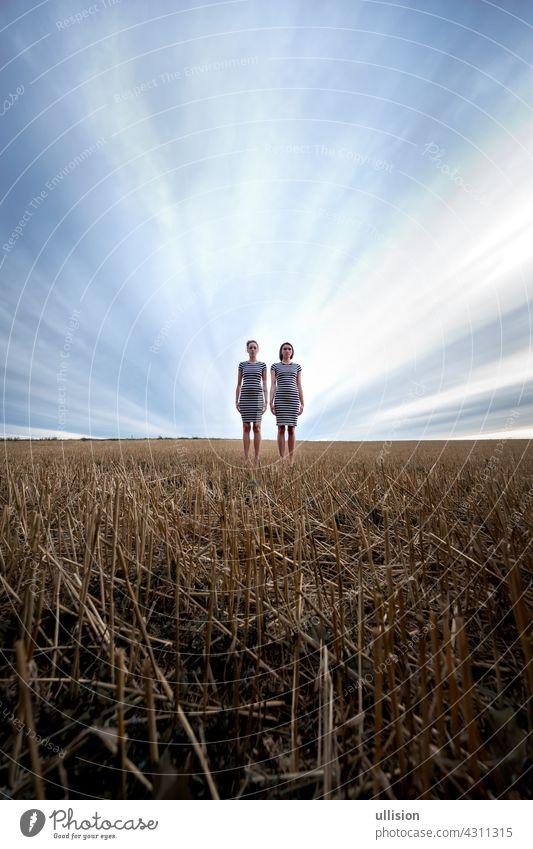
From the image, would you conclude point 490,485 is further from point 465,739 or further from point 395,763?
point 395,763

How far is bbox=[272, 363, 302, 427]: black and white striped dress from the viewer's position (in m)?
7.88

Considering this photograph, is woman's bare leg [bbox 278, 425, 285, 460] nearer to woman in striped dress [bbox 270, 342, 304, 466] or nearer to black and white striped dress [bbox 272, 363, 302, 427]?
woman in striped dress [bbox 270, 342, 304, 466]

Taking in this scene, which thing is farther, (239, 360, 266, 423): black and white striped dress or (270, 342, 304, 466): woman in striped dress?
(239, 360, 266, 423): black and white striped dress

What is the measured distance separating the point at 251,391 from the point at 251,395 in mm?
93

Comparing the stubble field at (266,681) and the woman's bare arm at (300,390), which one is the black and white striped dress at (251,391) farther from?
the stubble field at (266,681)

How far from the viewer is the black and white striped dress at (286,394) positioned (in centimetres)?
788

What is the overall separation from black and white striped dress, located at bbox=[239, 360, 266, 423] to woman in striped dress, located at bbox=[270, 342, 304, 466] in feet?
0.94

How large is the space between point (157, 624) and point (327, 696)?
774 millimetres

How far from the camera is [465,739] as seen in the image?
89 centimetres

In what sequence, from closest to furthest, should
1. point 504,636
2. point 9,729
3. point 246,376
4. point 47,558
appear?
point 9,729 < point 504,636 < point 47,558 < point 246,376

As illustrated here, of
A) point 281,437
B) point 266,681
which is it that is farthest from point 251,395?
point 266,681

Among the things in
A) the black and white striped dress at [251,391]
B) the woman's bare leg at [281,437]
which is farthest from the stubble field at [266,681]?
the black and white striped dress at [251,391]

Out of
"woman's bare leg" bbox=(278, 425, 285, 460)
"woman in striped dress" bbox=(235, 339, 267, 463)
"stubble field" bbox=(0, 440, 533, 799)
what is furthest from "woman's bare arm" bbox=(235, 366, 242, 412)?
"stubble field" bbox=(0, 440, 533, 799)
